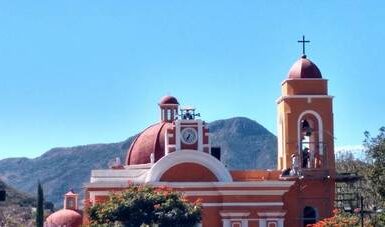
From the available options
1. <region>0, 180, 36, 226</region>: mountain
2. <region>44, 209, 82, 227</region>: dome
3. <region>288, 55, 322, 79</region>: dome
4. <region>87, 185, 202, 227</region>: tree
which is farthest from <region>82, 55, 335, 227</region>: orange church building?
<region>0, 180, 36, 226</region>: mountain

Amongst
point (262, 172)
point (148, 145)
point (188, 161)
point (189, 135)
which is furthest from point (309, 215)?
point (148, 145)

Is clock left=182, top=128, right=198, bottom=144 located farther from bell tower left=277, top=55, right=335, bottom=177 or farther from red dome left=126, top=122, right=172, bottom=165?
bell tower left=277, top=55, right=335, bottom=177

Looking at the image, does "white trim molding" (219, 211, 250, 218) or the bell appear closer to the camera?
"white trim molding" (219, 211, 250, 218)

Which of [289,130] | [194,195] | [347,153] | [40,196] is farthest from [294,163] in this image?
[347,153]

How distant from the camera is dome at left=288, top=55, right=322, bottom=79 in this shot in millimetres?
56447

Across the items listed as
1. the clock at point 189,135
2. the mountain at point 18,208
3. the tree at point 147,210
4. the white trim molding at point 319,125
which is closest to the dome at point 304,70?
the white trim molding at point 319,125

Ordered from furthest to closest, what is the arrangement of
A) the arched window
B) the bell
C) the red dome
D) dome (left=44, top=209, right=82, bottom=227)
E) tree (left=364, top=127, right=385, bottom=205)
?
dome (left=44, top=209, right=82, bottom=227) < the red dome < the bell < the arched window < tree (left=364, top=127, right=385, bottom=205)

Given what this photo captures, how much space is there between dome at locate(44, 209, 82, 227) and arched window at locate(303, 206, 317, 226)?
17373 millimetres

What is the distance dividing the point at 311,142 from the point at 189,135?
6273 mm

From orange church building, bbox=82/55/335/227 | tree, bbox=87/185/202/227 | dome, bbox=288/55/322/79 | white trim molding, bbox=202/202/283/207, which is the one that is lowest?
tree, bbox=87/185/202/227

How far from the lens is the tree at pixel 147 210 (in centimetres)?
5003

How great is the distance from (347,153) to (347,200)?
82.2ft

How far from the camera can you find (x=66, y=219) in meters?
68.9

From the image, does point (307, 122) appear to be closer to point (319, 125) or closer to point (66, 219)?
point (319, 125)
